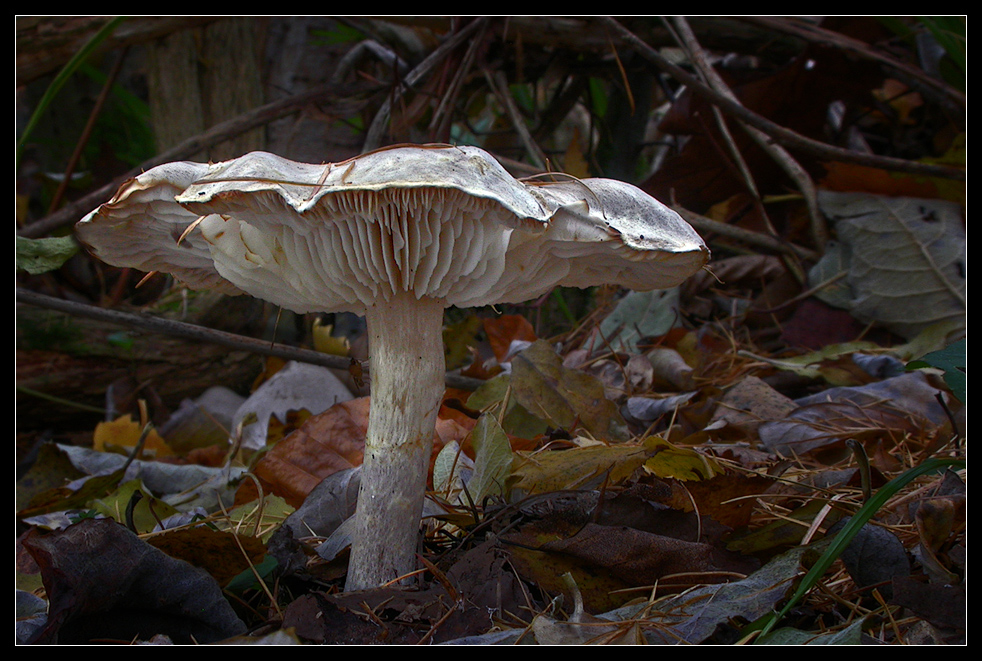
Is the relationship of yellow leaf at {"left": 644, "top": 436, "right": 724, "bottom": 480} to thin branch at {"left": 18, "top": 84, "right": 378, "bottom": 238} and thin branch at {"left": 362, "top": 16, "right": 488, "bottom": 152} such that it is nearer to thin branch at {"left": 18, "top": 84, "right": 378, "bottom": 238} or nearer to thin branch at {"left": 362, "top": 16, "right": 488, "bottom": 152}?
thin branch at {"left": 362, "top": 16, "right": 488, "bottom": 152}

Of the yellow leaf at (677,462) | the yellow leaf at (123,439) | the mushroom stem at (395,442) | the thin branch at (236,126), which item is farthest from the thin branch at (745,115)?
the yellow leaf at (123,439)

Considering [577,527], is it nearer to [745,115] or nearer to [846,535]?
[846,535]

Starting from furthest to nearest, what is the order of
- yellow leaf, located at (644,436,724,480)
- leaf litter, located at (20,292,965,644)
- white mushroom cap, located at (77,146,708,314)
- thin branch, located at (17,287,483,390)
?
thin branch, located at (17,287,483,390), yellow leaf, located at (644,436,724,480), leaf litter, located at (20,292,965,644), white mushroom cap, located at (77,146,708,314)

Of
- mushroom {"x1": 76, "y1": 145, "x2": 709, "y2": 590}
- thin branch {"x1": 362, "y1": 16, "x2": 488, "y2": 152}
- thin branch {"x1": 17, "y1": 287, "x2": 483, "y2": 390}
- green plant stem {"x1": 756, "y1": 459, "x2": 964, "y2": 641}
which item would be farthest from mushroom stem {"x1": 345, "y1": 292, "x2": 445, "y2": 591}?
thin branch {"x1": 362, "y1": 16, "x2": 488, "y2": 152}

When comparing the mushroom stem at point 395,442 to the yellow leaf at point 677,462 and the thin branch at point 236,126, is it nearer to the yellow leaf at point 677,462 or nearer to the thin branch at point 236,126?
the yellow leaf at point 677,462

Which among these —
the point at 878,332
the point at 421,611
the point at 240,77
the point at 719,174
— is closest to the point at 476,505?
the point at 421,611

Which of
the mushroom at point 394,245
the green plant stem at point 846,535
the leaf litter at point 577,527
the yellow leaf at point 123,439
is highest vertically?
the mushroom at point 394,245

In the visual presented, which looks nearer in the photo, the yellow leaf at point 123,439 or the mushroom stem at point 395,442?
the mushroom stem at point 395,442

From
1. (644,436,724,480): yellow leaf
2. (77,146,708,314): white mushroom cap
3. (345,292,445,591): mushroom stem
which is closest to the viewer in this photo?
(77,146,708,314): white mushroom cap
